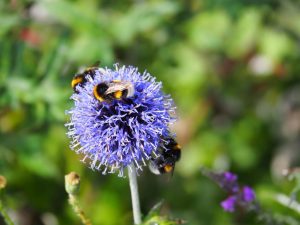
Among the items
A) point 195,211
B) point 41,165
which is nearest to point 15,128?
point 41,165

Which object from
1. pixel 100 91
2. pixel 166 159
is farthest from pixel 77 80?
pixel 166 159

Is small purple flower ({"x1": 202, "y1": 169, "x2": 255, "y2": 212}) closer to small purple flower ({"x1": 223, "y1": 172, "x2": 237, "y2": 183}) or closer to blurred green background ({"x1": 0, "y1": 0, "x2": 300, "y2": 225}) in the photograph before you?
small purple flower ({"x1": 223, "y1": 172, "x2": 237, "y2": 183})

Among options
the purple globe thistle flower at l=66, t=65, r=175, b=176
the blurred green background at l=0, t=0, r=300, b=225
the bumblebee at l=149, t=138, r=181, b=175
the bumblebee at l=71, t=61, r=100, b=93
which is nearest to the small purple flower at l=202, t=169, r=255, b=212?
the bumblebee at l=149, t=138, r=181, b=175

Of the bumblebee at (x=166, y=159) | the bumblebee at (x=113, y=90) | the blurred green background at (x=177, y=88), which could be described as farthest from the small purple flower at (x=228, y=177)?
the blurred green background at (x=177, y=88)

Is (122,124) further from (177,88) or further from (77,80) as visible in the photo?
(177,88)

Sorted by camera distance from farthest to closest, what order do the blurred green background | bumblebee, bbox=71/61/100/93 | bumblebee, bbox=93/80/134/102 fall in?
the blurred green background → bumblebee, bbox=71/61/100/93 → bumblebee, bbox=93/80/134/102
